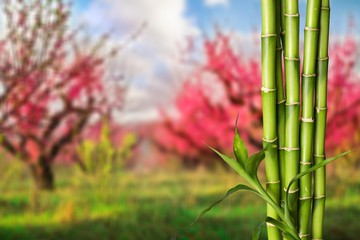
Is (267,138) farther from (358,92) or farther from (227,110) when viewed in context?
(358,92)

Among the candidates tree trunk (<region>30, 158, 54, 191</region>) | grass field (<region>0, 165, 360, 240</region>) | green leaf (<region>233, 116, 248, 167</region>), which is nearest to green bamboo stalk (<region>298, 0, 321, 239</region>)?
green leaf (<region>233, 116, 248, 167</region>)

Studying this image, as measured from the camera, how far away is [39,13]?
11.2 ft

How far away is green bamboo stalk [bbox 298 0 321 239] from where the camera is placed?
1048 mm

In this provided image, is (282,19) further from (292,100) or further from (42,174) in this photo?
(42,174)

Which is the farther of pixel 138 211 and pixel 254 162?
pixel 138 211

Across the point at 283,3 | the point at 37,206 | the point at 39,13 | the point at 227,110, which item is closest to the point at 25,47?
the point at 39,13

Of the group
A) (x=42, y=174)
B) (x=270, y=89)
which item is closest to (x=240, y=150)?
(x=270, y=89)

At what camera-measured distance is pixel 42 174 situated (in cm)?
466

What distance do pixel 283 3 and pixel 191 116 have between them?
4205mm

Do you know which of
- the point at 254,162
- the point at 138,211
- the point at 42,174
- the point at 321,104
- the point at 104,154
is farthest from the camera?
the point at 42,174

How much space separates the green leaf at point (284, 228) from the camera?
38.8 inches

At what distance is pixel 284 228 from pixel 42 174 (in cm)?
393

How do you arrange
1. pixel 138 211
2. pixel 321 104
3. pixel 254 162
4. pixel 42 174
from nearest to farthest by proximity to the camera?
pixel 254 162, pixel 321 104, pixel 138 211, pixel 42 174

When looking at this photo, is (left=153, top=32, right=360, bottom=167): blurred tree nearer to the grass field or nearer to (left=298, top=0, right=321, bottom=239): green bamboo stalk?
the grass field
